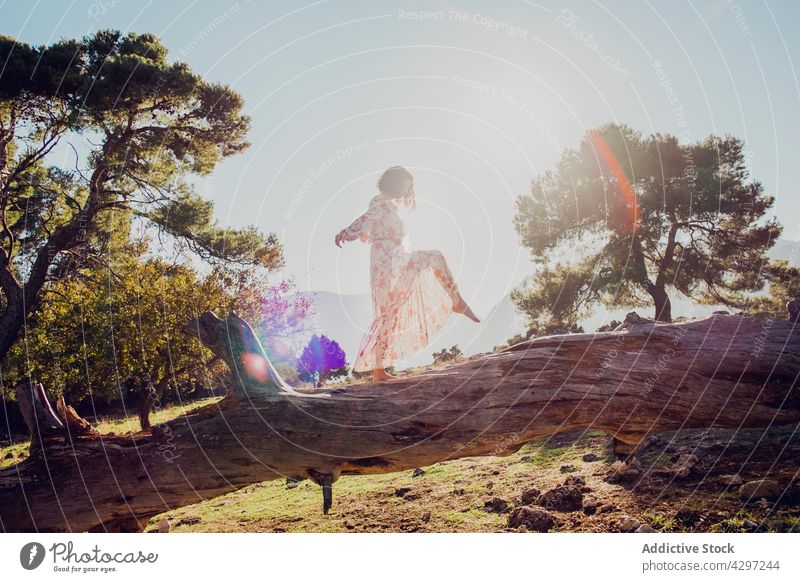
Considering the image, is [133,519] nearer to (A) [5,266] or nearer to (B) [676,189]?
(A) [5,266]

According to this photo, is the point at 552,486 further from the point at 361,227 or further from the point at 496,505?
the point at 361,227

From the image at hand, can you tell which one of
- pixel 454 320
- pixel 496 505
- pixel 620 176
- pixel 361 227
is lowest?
pixel 496 505

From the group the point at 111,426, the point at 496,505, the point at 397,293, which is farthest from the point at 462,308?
the point at 111,426

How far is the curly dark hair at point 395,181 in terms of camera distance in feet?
29.1

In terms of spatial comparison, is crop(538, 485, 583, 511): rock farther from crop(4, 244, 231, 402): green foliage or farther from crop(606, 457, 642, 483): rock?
crop(4, 244, 231, 402): green foliage

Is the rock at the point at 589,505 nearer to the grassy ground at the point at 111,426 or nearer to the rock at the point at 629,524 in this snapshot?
the rock at the point at 629,524

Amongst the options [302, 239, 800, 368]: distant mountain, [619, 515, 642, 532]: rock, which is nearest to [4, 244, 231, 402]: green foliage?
[302, 239, 800, 368]: distant mountain

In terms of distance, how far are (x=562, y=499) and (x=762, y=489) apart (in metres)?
2.96

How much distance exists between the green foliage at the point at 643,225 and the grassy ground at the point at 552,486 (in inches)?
399

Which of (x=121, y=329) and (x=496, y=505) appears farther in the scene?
(x=121, y=329)

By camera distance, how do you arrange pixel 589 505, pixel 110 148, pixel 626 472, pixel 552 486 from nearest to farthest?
pixel 589 505 → pixel 626 472 → pixel 552 486 → pixel 110 148

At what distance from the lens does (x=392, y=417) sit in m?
6.33

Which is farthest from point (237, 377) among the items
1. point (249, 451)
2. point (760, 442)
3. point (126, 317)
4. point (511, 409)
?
point (126, 317)

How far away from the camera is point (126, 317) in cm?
2206
